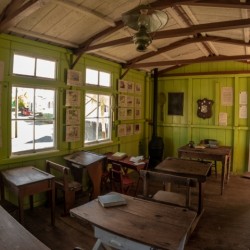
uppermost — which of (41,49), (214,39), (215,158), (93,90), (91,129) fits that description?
(214,39)

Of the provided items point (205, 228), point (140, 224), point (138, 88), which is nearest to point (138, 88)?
point (138, 88)

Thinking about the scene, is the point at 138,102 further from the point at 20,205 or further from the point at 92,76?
the point at 20,205

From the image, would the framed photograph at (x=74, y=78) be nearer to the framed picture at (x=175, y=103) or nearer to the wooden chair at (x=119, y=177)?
the wooden chair at (x=119, y=177)

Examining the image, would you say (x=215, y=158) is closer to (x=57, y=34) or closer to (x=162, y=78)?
(x=162, y=78)

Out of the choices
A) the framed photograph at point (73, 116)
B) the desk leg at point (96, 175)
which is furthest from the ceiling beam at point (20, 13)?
the desk leg at point (96, 175)

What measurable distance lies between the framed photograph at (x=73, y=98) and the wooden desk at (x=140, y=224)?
2576mm

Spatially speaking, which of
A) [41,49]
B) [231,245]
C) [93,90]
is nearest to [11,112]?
[41,49]

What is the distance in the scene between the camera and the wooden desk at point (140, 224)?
157 centimetres

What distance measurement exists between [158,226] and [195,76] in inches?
219

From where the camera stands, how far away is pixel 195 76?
6.63 metres

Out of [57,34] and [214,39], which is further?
[214,39]

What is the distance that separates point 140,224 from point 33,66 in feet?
9.96

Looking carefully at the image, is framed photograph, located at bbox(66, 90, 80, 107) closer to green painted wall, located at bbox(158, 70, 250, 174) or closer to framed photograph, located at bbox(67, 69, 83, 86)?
framed photograph, located at bbox(67, 69, 83, 86)

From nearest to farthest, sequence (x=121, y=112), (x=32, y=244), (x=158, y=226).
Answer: (x=32, y=244) → (x=158, y=226) → (x=121, y=112)
